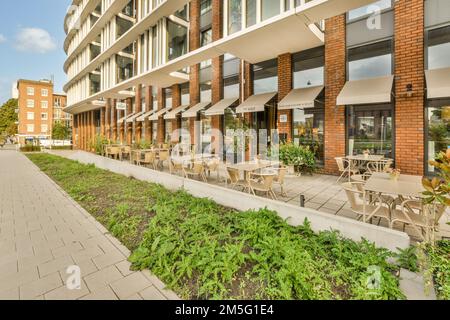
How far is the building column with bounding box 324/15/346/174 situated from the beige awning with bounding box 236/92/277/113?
230 cm

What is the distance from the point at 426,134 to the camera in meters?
6.67

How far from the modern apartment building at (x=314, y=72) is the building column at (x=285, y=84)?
1.7 inches

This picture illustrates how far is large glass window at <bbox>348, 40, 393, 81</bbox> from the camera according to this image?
7.36 metres

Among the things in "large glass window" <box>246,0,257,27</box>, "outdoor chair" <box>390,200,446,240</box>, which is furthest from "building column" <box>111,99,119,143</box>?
"outdoor chair" <box>390,200,446,240</box>

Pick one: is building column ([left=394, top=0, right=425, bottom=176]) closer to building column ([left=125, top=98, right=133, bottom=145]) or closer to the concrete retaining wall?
the concrete retaining wall

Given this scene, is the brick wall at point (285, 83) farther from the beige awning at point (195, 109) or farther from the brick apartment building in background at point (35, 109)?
the brick apartment building in background at point (35, 109)

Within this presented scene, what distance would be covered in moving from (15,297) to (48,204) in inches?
158

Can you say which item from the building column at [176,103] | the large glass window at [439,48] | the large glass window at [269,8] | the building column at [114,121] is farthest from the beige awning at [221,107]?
the building column at [114,121]

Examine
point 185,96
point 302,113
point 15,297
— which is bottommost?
point 15,297

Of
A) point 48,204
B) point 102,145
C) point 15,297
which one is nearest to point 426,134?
point 15,297

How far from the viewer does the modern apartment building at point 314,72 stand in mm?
6562

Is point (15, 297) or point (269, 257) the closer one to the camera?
point (15, 297)

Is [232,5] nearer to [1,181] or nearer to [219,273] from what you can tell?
[219,273]

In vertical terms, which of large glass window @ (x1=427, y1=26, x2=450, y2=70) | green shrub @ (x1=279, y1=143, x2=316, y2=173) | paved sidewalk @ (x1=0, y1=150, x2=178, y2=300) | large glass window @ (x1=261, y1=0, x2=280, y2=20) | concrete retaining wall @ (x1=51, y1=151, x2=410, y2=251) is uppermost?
large glass window @ (x1=261, y1=0, x2=280, y2=20)
